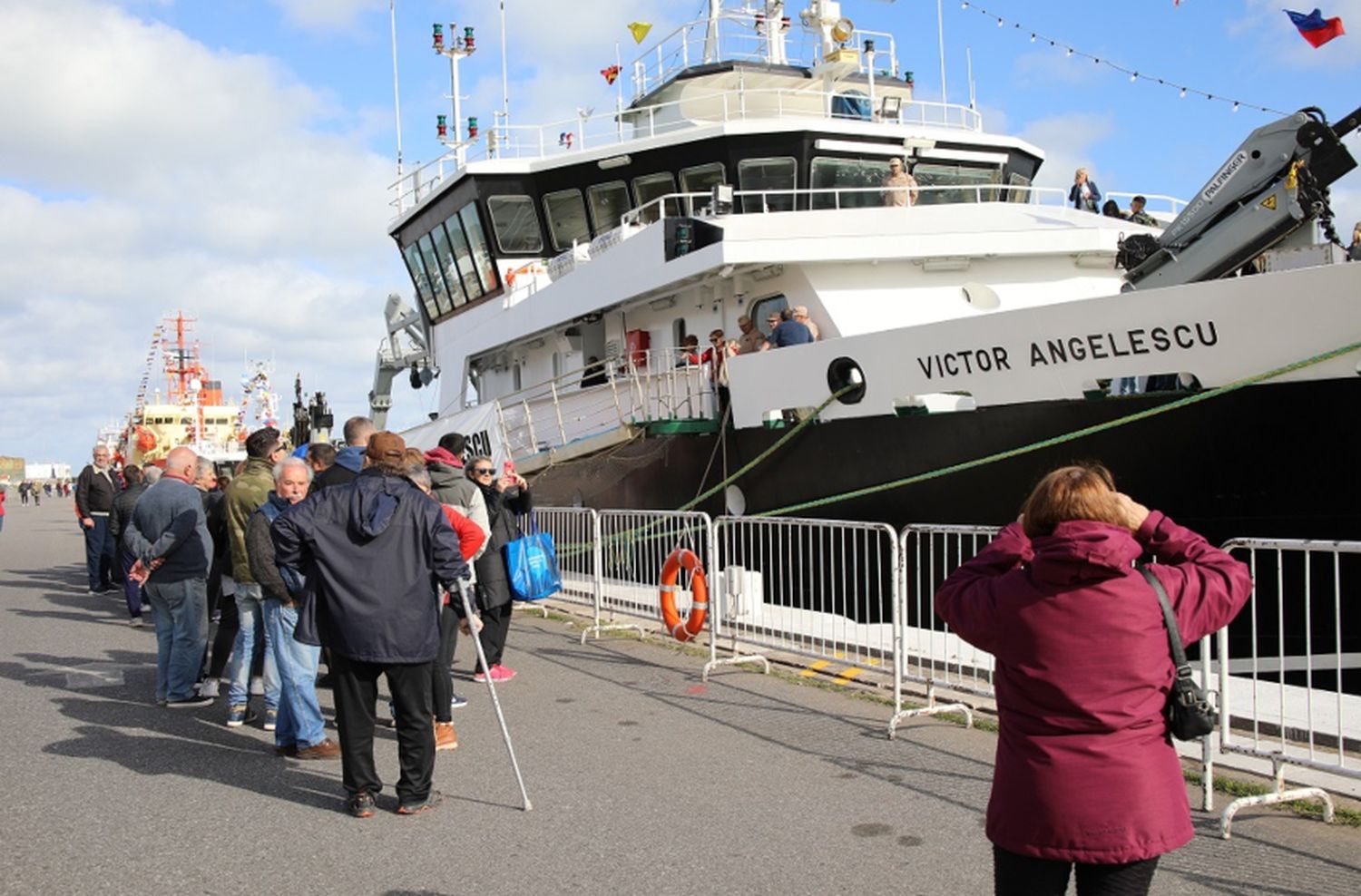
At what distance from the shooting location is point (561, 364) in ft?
52.1

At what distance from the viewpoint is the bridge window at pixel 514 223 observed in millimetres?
17141

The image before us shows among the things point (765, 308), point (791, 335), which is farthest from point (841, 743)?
point (765, 308)

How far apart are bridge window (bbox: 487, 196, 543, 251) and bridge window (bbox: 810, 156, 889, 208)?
14.2ft

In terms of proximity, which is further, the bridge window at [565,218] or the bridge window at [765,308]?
the bridge window at [565,218]

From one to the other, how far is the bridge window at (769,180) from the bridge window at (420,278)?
7084 millimetres

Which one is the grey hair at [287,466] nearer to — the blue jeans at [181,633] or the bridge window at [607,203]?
the blue jeans at [181,633]

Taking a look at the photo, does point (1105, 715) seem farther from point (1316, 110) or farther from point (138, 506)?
point (1316, 110)

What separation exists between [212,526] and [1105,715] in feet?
21.3

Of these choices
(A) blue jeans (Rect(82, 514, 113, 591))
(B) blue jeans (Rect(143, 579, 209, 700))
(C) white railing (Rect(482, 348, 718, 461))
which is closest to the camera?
(B) blue jeans (Rect(143, 579, 209, 700))

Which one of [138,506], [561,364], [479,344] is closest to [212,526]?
[138,506]

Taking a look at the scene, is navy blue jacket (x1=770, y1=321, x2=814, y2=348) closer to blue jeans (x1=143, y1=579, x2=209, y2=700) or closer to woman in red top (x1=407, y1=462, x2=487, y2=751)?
woman in red top (x1=407, y1=462, x2=487, y2=751)

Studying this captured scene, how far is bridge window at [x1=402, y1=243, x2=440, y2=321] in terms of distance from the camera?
2030cm

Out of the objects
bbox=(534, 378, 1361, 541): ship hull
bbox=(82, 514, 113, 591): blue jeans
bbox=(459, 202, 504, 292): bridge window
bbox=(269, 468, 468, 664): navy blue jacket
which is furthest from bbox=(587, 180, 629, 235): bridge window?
bbox=(269, 468, 468, 664): navy blue jacket

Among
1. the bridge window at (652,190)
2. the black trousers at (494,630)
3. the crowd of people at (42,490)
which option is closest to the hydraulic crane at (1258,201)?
the black trousers at (494,630)
